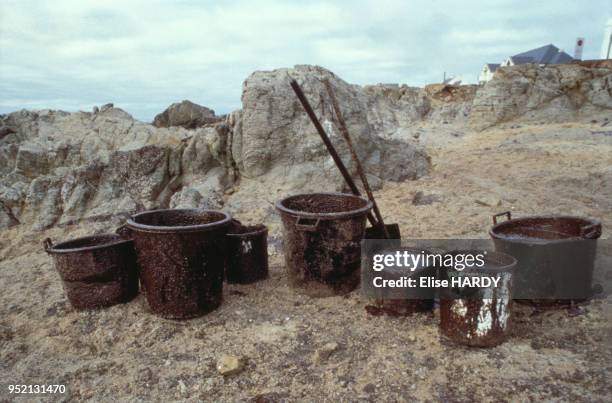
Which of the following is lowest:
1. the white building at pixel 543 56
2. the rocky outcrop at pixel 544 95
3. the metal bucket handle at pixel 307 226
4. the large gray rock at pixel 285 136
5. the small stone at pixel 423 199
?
the small stone at pixel 423 199

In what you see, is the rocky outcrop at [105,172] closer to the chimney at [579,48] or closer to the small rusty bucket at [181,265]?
the small rusty bucket at [181,265]

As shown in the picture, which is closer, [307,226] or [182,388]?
[182,388]

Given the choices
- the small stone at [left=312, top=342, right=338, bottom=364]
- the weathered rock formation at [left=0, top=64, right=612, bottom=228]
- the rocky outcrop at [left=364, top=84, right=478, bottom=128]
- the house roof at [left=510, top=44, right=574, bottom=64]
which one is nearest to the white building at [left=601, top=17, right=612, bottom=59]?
the house roof at [left=510, top=44, right=574, bottom=64]

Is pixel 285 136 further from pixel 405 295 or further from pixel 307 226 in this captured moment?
pixel 405 295

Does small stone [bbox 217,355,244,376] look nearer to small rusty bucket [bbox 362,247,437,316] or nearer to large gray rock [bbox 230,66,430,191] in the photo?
small rusty bucket [bbox 362,247,437,316]

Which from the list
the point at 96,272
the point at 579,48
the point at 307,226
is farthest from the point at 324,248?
the point at 579,48

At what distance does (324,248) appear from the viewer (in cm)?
360

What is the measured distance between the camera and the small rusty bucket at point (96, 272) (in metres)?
3.49

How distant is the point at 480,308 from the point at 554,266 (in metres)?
0.80

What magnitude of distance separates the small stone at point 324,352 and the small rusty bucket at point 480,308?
2.67 ft

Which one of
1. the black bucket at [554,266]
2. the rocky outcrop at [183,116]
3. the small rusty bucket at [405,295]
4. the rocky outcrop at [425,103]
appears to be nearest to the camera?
the black bucket at [554,266]

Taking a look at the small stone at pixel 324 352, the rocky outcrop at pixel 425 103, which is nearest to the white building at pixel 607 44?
the rocky outcrop at pixel 425 103

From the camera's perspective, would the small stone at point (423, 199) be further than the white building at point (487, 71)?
No

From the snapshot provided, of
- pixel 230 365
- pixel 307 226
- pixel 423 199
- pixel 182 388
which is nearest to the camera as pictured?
pixel 182 388
